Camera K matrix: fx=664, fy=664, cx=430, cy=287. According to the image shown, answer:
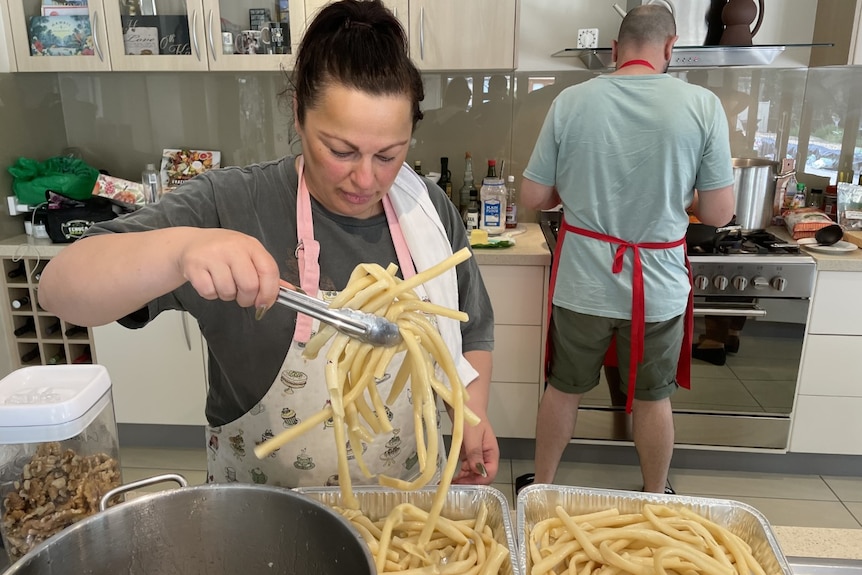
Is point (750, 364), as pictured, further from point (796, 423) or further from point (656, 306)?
point (656, 306)

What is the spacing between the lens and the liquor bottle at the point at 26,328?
264cm

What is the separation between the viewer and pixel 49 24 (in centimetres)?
251

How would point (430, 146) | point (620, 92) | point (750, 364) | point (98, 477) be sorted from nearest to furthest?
point (98, 477) < point (620, 92) < point (750, 364) < point (430, 146)

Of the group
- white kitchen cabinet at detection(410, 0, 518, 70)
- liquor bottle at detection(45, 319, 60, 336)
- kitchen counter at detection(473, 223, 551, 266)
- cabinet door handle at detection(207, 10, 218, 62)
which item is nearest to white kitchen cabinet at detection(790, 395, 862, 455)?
kitchen counter at detection(473, 223, 551, 266)

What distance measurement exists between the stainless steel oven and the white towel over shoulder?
1.38m

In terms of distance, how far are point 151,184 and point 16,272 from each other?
2.00ft

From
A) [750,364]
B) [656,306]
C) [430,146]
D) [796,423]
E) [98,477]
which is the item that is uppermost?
[430,146]

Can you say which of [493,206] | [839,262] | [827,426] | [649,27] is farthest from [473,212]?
[827,426]

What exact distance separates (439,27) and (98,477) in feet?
6.71

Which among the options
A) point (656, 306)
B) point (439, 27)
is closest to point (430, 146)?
point (439, 27)

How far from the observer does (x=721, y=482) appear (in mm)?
2572

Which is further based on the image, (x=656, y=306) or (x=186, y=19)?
(x=186, y=19)

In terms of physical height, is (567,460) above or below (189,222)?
below

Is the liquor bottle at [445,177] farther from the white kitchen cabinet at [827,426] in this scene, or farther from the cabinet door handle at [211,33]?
the white kitchen cabinet at [827,426]
